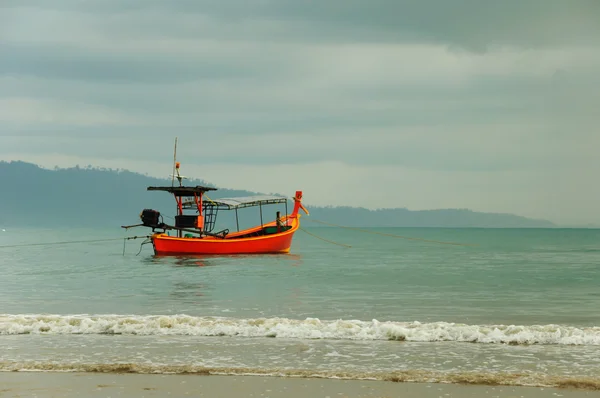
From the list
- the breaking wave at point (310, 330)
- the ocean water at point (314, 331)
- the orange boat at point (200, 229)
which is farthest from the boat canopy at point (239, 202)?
the breaking wave at point (310, 330)

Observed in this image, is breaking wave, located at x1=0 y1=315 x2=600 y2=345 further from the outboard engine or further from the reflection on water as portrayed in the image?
the outboard engine

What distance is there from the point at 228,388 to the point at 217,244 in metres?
37.3

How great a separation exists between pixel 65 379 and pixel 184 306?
38.8ft

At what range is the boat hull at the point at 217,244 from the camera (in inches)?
1786

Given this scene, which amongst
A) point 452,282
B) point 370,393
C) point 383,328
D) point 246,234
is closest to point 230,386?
point 370,393

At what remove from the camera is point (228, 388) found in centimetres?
952

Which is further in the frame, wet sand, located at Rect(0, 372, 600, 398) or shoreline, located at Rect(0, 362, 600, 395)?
shoreline, located at Rect(0, 362, 600, 395)

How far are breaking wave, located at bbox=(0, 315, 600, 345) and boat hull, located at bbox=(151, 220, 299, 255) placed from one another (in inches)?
1156

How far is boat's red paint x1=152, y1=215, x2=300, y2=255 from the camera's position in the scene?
1786 inches

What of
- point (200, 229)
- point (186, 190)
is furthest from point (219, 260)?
point (186, 190)

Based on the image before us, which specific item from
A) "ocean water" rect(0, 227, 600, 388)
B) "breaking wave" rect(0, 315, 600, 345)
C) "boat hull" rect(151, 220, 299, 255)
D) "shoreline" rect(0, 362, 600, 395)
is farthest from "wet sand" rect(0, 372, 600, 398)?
"boat hull" rect(151, 220, 299, 255)

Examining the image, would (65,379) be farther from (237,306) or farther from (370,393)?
(237,306)

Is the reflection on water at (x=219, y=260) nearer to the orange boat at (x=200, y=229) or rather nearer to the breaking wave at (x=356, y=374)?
the orange boat at (x=200, y=229)

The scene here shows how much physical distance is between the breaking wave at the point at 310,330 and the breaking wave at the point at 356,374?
3.37m
